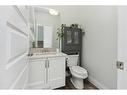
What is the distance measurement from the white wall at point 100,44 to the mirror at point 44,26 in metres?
0.82

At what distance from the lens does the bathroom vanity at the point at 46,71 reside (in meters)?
1.86

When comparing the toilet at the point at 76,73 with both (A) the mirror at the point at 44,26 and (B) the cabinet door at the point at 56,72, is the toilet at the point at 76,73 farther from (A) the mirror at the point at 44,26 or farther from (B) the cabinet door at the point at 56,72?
(A) the mirror at the point at 44,26

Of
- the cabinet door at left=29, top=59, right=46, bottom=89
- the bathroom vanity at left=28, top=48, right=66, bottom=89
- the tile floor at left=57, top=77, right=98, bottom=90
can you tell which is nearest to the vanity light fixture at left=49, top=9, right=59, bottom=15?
the bathroom vanity at left=28, top=48, right=66, bottom=89

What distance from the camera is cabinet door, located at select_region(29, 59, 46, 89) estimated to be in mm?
1846

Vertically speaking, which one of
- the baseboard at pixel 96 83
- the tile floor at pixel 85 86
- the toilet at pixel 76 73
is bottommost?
the tile floor at pixel 85 86

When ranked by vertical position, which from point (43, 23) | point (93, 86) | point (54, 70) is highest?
point (43, 23)

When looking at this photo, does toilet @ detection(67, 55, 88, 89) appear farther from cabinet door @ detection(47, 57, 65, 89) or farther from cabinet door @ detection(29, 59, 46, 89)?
cabinet door @ detection(29, 59, 46, 89)

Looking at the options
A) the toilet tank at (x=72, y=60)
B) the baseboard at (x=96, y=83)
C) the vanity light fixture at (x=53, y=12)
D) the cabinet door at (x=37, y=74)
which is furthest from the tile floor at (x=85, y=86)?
the vanity light fixture at (x=53, y=12)

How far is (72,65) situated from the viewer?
2664 millimetres

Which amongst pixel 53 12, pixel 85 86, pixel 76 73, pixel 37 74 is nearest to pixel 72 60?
pixel 76 73

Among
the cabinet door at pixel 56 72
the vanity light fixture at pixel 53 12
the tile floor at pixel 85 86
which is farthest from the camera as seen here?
the vanity light fixture at pixel 53 12
